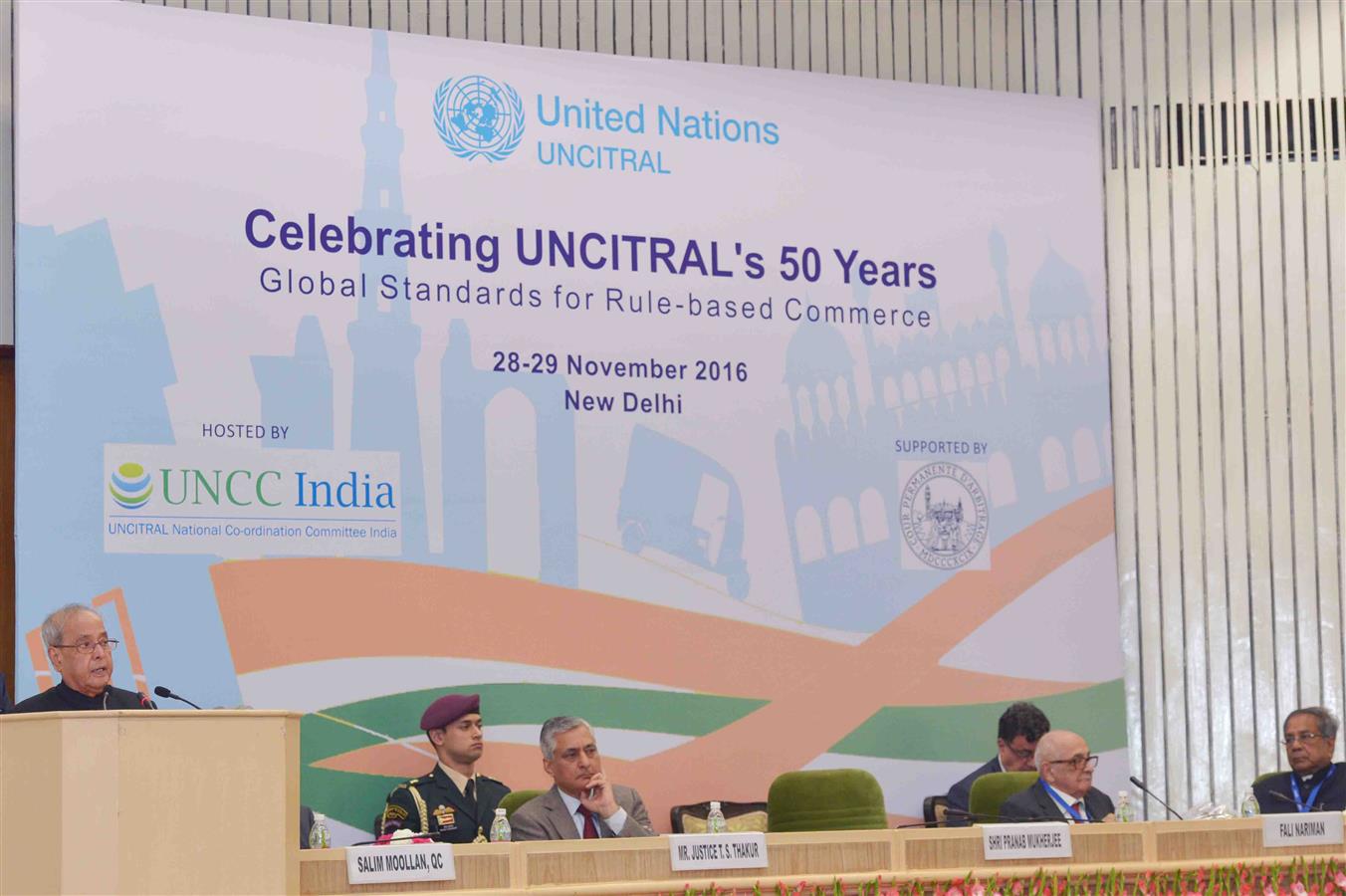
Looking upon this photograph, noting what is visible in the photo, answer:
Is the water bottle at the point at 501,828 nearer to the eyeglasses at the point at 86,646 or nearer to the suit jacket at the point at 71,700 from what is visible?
the suit jacket at the point at 71,700

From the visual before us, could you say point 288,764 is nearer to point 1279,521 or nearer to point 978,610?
point 978,610

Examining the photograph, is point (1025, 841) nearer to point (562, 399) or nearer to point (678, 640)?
point (678, 640)

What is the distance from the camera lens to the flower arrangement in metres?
4.30

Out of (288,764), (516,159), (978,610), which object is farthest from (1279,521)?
(288,764)

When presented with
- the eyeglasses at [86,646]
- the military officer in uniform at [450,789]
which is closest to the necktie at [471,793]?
the military officer in uniform at [450,789]

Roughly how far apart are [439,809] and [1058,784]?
1947 millimetres

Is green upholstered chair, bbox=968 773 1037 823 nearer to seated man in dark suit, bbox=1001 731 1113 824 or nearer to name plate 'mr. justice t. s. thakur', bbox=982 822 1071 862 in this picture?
seated man in dark suit, bbox=1001 731 1113 824

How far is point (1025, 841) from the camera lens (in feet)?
14.8

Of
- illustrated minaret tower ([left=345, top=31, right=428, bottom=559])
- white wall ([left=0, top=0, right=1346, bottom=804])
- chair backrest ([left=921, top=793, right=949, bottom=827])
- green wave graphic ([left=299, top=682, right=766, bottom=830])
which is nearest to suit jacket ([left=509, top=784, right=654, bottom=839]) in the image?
green wave graphic ([left=299, top=682, right=766, bottom=830])

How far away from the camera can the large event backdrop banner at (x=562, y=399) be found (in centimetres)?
615

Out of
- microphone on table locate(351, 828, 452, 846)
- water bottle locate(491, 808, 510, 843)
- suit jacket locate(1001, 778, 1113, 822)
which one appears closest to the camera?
microphone on table locate(351, 828, 452, 846)

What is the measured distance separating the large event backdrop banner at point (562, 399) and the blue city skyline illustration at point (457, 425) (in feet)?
0.04

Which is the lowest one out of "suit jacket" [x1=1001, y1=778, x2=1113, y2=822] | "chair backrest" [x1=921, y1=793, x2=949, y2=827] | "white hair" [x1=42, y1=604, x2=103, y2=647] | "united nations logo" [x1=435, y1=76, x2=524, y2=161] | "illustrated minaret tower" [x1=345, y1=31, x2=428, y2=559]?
"chair backrest" [x1=921, y1=793, x2=949, y2=827]

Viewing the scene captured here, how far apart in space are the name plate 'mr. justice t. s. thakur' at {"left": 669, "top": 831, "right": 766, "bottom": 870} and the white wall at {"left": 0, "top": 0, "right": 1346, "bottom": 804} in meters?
3.66
